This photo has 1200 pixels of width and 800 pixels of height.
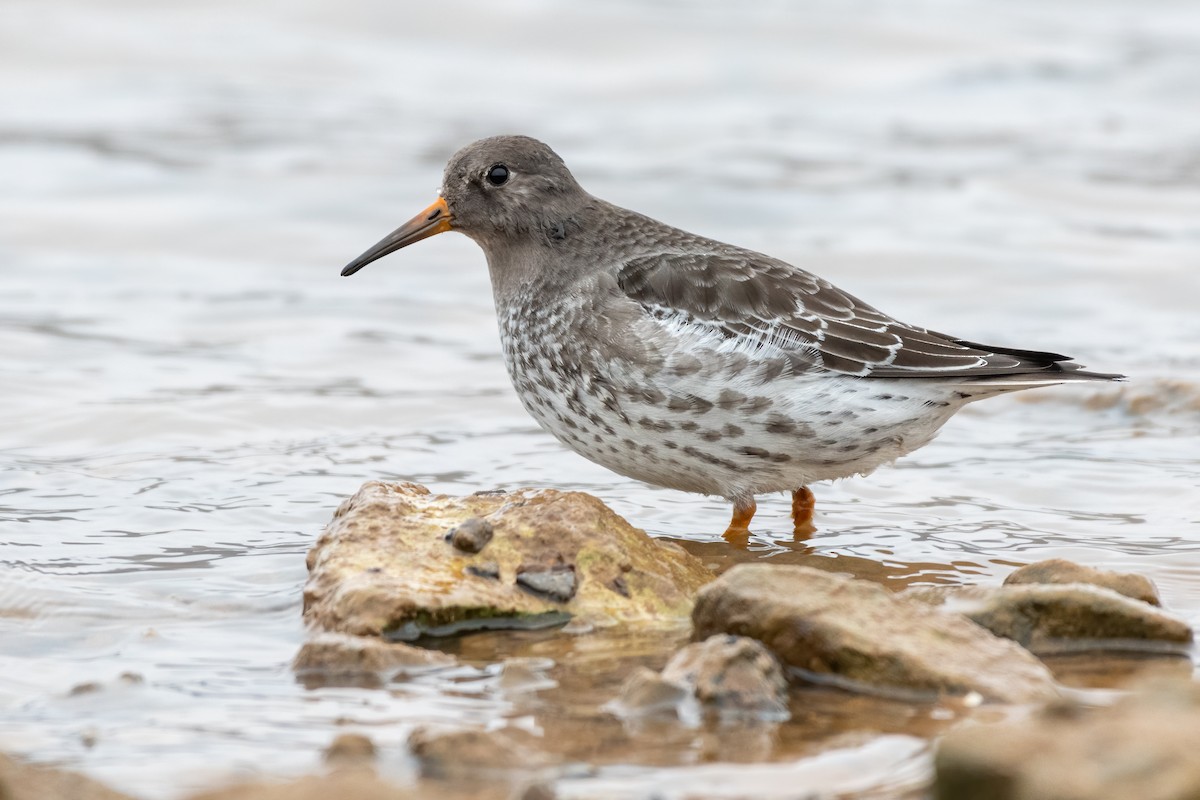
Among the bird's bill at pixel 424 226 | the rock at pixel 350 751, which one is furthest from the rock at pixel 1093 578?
the bird's bill at pixel 424 226

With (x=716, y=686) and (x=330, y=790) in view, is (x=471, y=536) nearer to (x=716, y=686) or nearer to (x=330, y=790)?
(x=716, y=686)

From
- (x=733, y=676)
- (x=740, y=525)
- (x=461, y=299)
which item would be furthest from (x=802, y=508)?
(x=461, y=299)

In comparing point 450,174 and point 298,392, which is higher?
point 450,174

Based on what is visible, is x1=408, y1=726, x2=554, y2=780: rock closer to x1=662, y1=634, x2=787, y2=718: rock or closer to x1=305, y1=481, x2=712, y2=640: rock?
x1=662, y1=634, x2=787, y2=718: rock

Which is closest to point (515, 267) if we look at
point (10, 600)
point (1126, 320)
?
point (10, 600)

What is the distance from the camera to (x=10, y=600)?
20.9 feet

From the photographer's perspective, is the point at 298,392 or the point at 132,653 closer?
the point at 132,653

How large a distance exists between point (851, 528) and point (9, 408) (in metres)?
5.33

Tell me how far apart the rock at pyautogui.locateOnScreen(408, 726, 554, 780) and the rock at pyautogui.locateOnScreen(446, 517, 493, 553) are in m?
1.68

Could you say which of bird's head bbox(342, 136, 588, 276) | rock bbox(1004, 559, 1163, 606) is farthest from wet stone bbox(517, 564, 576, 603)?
bird's head bbox(342, 136, 588, 276)

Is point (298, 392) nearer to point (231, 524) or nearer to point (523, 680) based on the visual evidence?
point (231, 524)

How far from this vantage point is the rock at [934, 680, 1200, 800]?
3.67m

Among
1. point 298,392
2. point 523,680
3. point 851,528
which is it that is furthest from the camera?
point 298,392

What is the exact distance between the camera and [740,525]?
7543mm
